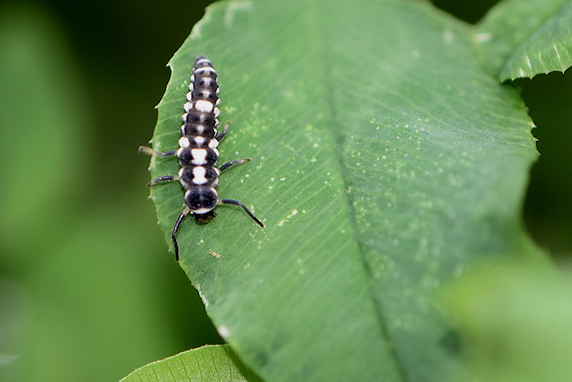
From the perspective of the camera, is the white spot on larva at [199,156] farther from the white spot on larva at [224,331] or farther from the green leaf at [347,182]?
the white spot on larva at [224,331]

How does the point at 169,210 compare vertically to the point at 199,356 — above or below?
above

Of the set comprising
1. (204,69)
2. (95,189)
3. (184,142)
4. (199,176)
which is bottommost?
(95,189)

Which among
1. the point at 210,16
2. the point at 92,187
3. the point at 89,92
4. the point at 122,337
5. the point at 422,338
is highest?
the point at 210,16

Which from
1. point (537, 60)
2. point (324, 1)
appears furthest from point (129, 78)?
point (537, 60)

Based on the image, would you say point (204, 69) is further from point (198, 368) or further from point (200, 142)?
point (198, 368)

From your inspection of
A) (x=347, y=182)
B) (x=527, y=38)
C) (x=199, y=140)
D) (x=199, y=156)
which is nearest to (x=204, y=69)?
(x=199, y=140)

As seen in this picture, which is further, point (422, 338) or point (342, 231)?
point (342, 231)

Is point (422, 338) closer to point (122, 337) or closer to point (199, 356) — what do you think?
point (199, 356)

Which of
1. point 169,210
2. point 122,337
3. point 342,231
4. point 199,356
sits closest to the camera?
point 342,231
